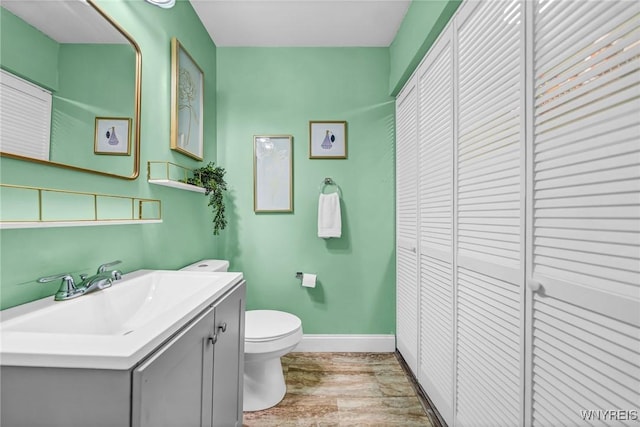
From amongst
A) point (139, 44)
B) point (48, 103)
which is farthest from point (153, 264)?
point (139, 44)

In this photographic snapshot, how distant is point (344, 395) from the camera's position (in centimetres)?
173

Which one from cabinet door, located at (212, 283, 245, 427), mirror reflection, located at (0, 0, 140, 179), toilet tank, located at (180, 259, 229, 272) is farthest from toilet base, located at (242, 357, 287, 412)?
mirror reflection, located at (0, 0, 140, 179)

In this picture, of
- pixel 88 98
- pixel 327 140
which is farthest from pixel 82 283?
pixel 327 140

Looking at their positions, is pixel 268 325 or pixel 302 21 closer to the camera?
pixel 268 325

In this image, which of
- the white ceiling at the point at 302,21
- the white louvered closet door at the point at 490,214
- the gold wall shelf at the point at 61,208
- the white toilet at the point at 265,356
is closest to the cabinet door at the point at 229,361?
the white toilet at the point at 265,356

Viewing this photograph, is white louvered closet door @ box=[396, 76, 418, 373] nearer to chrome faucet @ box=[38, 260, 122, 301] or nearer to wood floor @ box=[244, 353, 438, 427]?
wood floor @ box=[244, 353, 438, 427]

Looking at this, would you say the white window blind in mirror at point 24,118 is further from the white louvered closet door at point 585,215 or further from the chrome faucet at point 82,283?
the white louvered closet door at point 585,215

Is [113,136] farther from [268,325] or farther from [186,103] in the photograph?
[268,325]

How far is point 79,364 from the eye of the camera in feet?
1.80

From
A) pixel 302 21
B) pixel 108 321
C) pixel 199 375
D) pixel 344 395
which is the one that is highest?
pixel 302 21

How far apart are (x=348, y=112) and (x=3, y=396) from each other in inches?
88.6

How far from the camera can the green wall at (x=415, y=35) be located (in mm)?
1416

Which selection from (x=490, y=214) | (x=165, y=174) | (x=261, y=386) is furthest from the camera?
(x=261, y=386)

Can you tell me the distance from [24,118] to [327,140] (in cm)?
174
